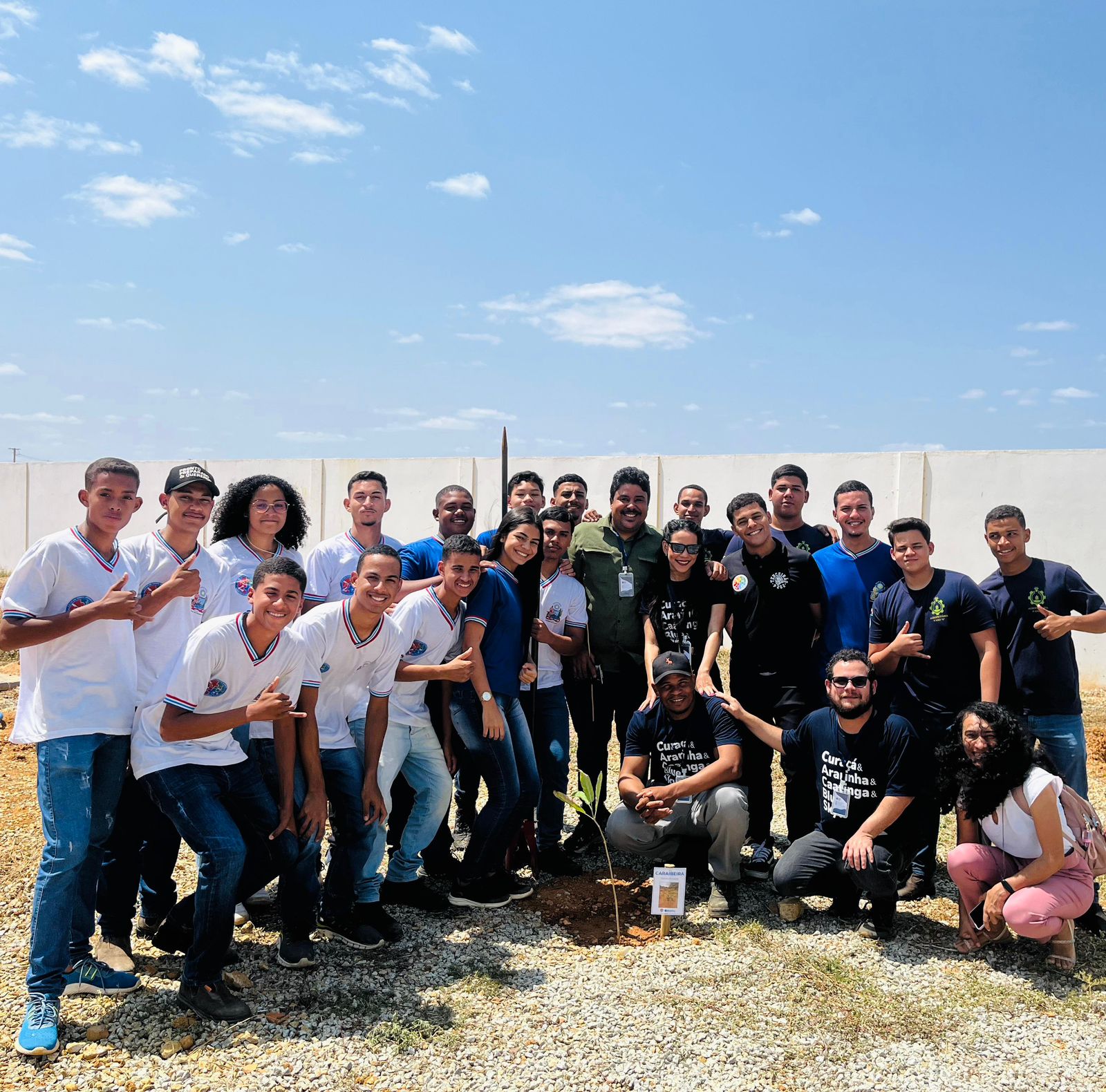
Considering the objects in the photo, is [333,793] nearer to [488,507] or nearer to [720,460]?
[720,460]

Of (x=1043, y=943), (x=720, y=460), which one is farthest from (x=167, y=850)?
(x=720, y=460)

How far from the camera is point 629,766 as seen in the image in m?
4.60

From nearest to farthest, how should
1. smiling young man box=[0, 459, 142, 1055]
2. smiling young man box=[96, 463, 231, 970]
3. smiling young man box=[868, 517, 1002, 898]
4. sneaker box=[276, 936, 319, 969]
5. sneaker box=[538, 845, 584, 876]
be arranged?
smiling young man box=[0, 459, 142, 1055] < smiling young man box=[96, 463, 231, 970] < sneaker box=[276, 936, 319, 969] < smiling young man box=[868, 517, 1002, 898] < sneaker box=[538, 845, 584, 876]

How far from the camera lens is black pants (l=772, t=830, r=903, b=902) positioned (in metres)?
4.16

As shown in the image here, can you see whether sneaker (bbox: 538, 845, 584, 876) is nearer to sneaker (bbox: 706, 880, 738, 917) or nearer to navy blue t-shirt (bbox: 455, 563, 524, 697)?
sneaker (bbox: 706, 880, 738, 917)

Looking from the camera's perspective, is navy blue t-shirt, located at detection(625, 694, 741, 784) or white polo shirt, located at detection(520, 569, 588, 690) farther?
white polo shirt, located at detection(520, 569, 588, 690)

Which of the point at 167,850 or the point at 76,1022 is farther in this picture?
the point at 167,850

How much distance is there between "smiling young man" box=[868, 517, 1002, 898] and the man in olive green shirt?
128 cm

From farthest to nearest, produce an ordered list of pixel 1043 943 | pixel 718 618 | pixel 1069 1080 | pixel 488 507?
pixel 488 507
pixel 718 618
pixel 1043 943
pixel 1069 1080

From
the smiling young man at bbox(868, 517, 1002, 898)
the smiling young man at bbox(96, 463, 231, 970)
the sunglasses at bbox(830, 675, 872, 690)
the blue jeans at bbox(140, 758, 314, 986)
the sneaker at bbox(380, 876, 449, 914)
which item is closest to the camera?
the blue jeans at bbox(140, 758, 314, 986)

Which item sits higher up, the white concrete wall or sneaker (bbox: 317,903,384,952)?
the white concrete wall

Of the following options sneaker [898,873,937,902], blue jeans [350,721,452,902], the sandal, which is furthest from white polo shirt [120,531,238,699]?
the sandal

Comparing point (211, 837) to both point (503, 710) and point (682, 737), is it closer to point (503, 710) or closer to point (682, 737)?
point (503, 710)

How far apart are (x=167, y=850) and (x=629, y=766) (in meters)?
2.13
